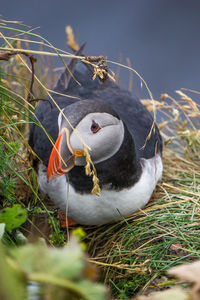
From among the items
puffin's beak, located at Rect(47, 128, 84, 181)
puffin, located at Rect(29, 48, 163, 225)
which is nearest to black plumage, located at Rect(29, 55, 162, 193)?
puffin, located at Rect(29, 48, 163, 225)

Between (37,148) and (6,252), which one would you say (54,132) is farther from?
(6,252)

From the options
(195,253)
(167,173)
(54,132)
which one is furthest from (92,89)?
(195,253)

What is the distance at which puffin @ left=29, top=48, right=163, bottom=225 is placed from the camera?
1.92 m

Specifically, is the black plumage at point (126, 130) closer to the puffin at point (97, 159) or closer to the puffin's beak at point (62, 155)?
the puffin at point (97, 159)

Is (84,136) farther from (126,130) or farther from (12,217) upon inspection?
(12,217)

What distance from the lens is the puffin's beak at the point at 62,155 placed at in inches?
72.7

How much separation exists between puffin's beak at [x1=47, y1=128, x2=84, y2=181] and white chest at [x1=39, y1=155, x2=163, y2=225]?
187mm

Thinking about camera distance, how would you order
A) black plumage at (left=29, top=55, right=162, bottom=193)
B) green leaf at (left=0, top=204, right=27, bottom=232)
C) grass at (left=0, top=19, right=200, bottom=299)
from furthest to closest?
black plumage at (left=29, top=55, right=162, bottom=193), grass at (left=0, top=19, right=200, bottom=299), green leaf at (left=0, top=204, right=27, bottom=232)

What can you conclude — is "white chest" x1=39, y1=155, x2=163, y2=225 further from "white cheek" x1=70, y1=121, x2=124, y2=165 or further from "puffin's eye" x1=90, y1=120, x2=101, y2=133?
"puffin's eye" x1=90, y1=120, x2=101, y2=133

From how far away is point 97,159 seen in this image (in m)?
2.10

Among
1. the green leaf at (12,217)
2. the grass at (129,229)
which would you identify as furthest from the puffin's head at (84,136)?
the green leaf at (12,217)

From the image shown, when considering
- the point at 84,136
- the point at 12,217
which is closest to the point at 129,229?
the point at 84,136

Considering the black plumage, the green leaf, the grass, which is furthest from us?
the black plumage

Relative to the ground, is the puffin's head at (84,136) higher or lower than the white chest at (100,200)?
higher
